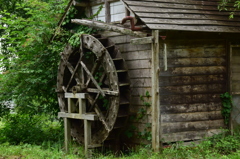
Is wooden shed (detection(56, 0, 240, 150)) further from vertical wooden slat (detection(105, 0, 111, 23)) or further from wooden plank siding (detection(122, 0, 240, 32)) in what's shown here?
vertical wooden slat (detection(105, 0, 111, 23))

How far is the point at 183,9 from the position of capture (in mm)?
9180

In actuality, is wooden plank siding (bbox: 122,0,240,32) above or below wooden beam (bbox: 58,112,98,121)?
above

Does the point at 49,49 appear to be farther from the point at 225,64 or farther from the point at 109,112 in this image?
the point at 225,64

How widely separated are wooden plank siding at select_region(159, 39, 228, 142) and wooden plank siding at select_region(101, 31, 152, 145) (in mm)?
420

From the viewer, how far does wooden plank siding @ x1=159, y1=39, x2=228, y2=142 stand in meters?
8.95

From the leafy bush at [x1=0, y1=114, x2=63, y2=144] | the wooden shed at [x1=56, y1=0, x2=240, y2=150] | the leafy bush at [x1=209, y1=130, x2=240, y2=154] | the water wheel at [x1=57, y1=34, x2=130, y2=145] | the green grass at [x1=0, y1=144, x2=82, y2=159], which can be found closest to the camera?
the wooden shed at [x1=56, y1=0, x2=240, y2=150]

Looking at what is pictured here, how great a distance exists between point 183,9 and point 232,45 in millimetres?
1759

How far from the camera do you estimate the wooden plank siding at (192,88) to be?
8.95m

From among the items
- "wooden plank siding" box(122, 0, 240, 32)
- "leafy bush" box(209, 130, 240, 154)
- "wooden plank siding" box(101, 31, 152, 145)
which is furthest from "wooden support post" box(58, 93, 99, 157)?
"leafy bush" box(209, 130, 240, 154)

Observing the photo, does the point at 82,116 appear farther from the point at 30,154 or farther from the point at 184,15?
the point at 184,15

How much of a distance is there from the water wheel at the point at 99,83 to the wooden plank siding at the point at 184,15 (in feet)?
5.17

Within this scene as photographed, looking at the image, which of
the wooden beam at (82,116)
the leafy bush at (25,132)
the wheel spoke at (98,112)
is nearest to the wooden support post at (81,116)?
the wooden beam at (82,116)

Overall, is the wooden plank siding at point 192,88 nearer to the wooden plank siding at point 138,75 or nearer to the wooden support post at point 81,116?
the wooden plank siding at point 138,75

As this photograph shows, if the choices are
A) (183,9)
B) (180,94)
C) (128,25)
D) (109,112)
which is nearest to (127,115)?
(109,112)
